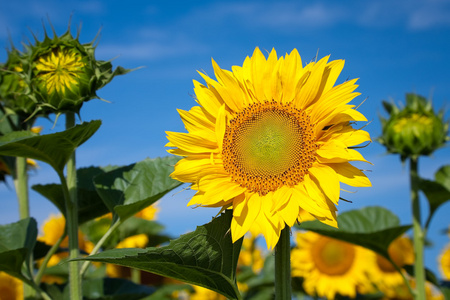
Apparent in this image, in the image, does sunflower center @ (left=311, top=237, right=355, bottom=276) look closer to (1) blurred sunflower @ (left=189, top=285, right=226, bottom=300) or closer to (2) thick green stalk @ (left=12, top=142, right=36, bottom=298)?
(1) blurred sunflower @ (left=189, top=285, right=226, bottom=300)

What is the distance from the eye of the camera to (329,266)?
4488 mm

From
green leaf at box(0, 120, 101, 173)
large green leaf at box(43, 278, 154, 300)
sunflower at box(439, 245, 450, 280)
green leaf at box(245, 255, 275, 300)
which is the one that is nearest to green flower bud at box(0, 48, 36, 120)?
green leaf at box(0, 120, 101, 173)

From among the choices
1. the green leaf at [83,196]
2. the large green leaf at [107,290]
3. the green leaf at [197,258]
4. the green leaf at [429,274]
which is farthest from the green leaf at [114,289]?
the green leaf at [429,274]

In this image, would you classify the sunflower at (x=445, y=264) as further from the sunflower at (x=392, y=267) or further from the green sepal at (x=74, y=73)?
the green sepal at (x=74, y=73)

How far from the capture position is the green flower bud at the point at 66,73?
7.93 feet

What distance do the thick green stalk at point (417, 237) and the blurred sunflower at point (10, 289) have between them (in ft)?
9.25

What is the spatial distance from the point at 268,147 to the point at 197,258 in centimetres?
43

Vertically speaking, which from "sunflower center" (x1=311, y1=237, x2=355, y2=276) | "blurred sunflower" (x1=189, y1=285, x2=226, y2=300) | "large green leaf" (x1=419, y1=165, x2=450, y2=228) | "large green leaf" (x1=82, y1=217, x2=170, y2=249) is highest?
"large green leaf" (x1=419, y1=165, x2=450, y2=228)

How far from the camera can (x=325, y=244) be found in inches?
181

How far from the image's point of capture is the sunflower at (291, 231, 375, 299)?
14.4 ft

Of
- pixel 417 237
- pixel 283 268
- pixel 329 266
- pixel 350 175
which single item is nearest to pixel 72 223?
pixel 283 268

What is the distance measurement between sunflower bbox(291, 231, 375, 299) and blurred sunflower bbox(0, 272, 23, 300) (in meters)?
2.11

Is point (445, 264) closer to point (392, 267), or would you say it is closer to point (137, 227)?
point (392, 267)

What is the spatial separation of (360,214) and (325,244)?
1.77 feet
